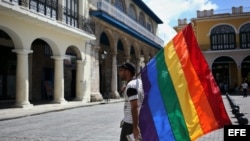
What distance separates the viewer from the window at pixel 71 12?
66.1 ft

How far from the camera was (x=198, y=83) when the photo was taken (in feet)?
13.3

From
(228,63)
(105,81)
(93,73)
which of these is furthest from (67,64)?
(228,63)

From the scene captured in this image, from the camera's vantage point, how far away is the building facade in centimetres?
1583

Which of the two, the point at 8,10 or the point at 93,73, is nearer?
the point at 8,10

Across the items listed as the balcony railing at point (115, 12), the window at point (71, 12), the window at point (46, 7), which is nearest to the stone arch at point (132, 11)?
the balcony railing at point (115, 12)

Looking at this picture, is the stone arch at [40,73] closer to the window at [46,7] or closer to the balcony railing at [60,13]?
the balcony railing at [60,13]

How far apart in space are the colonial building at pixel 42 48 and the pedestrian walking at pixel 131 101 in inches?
409

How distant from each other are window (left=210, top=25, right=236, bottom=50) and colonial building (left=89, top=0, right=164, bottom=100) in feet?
21.3

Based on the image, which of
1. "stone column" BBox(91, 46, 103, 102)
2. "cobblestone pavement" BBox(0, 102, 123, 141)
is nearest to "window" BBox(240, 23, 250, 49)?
"stone column" BBox(91, 46, 103, 102)

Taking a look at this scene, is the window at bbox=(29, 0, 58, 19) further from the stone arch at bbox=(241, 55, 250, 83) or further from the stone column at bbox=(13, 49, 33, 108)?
the stone arch at bbox=(241, 55, 250, 83)

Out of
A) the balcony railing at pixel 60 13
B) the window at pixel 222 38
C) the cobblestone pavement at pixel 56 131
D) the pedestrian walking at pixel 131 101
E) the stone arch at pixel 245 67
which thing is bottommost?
the cobblestone pavement at pixel 56 131

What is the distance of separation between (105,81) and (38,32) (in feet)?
45.0

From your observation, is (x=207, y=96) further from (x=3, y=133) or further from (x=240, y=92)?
(x=240, y=92)

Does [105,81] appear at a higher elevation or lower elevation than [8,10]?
lower
